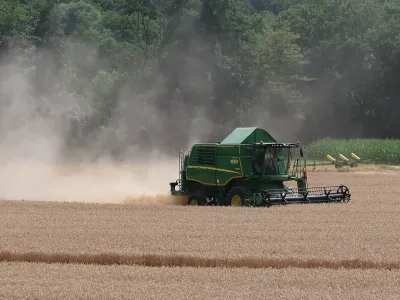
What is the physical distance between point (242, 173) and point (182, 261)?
13.1 m

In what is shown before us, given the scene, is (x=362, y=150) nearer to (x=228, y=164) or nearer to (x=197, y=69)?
(x=197, y=69)

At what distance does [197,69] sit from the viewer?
7581cm

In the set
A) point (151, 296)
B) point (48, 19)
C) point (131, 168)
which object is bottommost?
point (151, 296)

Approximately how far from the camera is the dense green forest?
66.2 m

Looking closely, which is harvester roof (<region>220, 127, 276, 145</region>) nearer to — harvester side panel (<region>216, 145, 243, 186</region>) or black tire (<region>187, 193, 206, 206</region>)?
harvester side panel (<region>216, 145, 243, 186</region>)

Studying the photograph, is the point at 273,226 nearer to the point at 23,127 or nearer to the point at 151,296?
the point at 151,296

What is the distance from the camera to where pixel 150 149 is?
65.0 metres

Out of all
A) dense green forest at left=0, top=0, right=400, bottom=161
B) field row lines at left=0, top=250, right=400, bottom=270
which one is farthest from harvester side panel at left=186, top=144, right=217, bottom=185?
dense green forest at left=0, top=0, right=400, bottom=161

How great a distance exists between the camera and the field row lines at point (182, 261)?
1686 cm

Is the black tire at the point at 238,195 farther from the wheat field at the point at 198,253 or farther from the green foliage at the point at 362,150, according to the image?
the green foliage at the point at 362,150

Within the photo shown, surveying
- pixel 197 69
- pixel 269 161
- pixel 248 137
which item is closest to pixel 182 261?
pixel 269 161

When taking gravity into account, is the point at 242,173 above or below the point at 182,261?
above

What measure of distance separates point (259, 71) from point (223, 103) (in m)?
6.96

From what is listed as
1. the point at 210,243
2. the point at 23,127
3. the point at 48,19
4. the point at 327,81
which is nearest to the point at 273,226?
the point at 210,243
